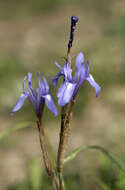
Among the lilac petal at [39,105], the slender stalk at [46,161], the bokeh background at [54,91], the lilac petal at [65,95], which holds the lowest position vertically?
the bokeh background at [54,91]

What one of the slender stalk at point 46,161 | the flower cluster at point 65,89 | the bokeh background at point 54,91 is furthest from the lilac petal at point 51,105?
the bokeh background at point 54,91

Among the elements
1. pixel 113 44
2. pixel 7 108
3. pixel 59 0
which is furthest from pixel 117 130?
pixel 59 0

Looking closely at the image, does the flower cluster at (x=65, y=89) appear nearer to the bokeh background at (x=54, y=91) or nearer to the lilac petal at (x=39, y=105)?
the lilac petal at (x=39, y=105)

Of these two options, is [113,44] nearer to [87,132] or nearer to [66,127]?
[87,132]

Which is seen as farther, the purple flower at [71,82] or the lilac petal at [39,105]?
the lilac petal at [39,105]

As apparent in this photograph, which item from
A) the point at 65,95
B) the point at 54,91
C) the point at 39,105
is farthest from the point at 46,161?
the point at 54,91

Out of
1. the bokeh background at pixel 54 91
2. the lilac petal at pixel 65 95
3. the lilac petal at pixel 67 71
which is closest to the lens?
the lilac petal at pixel 65 95

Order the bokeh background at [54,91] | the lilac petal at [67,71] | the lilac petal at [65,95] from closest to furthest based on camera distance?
the lilac petal at [65,95] → the lilac petal at [67,71] → the bokeh background at [54,91]

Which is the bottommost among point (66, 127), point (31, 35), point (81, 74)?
point (31, 35)

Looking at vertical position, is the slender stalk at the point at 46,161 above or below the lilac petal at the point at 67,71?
below
